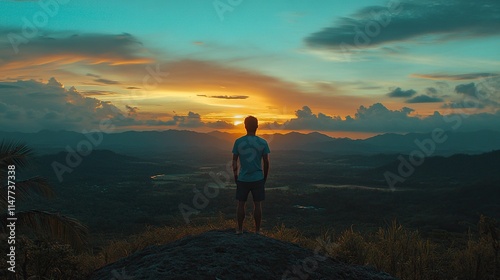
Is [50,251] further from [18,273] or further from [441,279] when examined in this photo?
[441,279]

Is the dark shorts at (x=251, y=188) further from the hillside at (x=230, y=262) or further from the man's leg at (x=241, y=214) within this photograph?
the hillside at (x=230, y=262)

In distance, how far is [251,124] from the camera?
7910 millimetres

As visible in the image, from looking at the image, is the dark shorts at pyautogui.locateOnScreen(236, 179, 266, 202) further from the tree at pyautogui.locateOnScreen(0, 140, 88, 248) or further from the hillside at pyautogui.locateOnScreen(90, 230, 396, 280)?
the tree at pyautogui.locateOnScreen(0, 140, 88, 248)

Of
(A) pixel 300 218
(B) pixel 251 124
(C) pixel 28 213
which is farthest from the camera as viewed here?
(A) pixel 300 218

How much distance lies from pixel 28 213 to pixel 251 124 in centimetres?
549

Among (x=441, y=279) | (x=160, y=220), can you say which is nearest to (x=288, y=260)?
(x=441, y=279)

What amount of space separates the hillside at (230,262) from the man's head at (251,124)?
191cm

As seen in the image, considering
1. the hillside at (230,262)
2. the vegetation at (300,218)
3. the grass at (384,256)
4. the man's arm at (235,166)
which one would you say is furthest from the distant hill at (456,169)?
the hillside at (230,262)

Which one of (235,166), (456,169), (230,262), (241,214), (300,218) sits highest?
(235,166)

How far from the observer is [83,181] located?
117 m

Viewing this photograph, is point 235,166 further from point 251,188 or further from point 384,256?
point 384,256

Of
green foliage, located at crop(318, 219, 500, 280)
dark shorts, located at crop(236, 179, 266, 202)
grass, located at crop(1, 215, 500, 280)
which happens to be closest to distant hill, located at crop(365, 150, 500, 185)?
green foliage, located at crop(318, 219, 500, 280)

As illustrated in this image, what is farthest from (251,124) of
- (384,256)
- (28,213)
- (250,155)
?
(28,213)

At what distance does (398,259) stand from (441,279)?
0.89m
